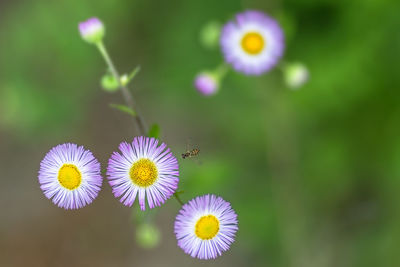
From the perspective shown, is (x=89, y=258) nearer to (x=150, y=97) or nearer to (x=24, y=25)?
(x=150, y=97)

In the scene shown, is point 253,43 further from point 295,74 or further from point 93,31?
point 93,31

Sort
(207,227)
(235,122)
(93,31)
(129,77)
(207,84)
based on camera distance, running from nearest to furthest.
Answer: (207,227) < (129,77) < (93,31) < (207,84) < (235,122)

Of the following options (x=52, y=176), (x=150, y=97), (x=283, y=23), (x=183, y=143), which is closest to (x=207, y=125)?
(x=183, y=143)

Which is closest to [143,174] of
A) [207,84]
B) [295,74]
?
[207,84]

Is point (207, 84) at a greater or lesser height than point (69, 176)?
greater

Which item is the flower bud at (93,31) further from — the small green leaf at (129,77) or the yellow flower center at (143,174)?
the yellow flower center at (143,174)

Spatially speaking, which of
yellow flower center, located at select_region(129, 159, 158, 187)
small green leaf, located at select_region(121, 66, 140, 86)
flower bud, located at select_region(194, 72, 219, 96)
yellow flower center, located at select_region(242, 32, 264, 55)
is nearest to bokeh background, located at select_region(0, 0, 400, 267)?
yellow flower center, located at select_region(242, 32, 264, 55)

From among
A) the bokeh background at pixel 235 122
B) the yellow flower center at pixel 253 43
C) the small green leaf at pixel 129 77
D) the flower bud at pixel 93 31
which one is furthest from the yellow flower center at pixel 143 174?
the yellow flower center at pixel 253 43
